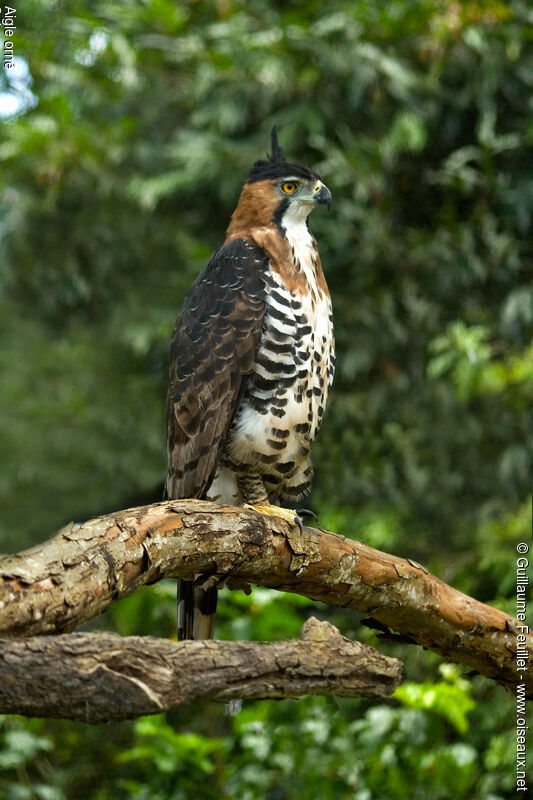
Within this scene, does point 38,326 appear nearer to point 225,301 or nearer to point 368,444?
point 368,444

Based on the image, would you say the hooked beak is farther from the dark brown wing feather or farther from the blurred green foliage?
the blurred green foliage

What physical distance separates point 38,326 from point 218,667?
16.6 feet

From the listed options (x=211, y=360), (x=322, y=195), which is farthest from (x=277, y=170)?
(x=211, y=360)

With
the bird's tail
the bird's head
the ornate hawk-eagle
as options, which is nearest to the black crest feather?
the bird's head

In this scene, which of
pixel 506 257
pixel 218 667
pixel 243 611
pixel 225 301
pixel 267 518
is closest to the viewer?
pixel 218 667

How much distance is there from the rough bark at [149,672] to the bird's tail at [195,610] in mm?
1236

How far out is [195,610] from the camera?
327cm

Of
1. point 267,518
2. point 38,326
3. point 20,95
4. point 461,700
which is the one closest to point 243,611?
point 461,700

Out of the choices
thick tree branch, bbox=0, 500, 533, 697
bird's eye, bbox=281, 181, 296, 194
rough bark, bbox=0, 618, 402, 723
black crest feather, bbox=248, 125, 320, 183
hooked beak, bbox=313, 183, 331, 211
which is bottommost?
rough bark, bbox=0, 618, 402, 723

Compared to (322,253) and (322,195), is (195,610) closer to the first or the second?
(322,195)

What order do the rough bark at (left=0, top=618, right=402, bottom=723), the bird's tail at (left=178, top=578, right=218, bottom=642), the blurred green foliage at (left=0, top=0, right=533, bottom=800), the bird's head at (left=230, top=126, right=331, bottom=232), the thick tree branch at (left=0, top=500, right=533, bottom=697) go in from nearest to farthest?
the rough bark at (left=0, top=618, right=402, bottom=723), the thick tree branch at (left=0, top=500, right=533, bottom=697), the bird's tail at (left=178, top=578, right=218, bottom=642), the bird's head at (left=230, top=126, right=331, bottom=232), the blurred green foliage at (left=0, top=0, right=533, bottom=800)

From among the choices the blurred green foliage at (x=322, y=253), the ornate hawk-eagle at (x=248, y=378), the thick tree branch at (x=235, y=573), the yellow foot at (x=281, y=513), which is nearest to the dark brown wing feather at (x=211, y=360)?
the ornate hawk-eagle at (x=248, y=378)

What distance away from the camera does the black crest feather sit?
11.9 feet

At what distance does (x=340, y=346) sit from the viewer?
5543 millimetres
